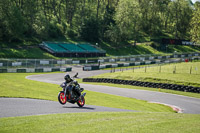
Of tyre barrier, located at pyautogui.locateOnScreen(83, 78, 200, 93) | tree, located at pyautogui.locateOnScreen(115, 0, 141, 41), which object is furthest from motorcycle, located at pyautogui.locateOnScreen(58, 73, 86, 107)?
tree, located at pyautogui.locateOnScreen(115, 0, 141, 41)

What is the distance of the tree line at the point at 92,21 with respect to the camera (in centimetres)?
6806

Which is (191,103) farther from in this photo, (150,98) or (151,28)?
(151,28)

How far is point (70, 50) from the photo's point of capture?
7112 cm

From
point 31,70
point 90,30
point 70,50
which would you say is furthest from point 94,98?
point 90,30

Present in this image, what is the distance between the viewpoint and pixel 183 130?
32.3 feet

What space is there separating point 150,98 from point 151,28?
82215mm

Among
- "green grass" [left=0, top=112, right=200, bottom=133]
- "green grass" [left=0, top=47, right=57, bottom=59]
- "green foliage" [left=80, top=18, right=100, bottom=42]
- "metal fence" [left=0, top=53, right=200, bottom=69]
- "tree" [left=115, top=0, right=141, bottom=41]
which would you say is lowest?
"green grass" [left=0, top=112, right=200, bottom=133]

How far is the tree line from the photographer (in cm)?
6806

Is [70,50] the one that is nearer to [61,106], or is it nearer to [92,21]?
[92,21]

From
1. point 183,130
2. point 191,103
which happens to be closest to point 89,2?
point 191,103

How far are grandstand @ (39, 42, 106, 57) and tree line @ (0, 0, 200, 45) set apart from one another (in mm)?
5759

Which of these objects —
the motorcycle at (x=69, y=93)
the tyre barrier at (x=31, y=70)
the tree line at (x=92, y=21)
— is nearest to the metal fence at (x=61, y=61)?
the tyre barrier at (x=31, y=70)

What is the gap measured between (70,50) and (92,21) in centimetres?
2058

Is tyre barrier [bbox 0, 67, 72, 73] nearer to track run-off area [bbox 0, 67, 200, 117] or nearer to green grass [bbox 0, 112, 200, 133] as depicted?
track run-off area [bbox 0, 67, 200, 117]
